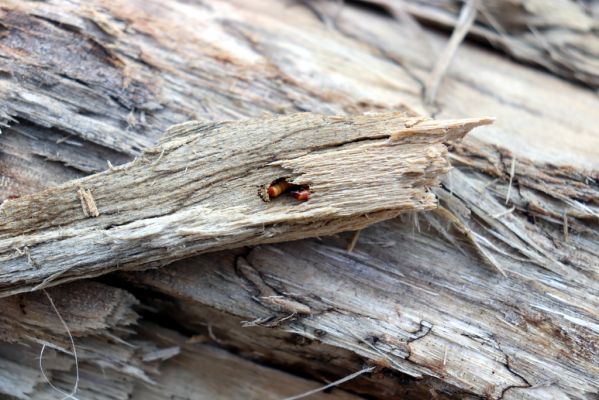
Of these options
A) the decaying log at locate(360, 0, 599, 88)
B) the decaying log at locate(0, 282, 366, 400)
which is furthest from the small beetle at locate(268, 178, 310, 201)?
the decaying log at locate(360, 0, 599, 88)

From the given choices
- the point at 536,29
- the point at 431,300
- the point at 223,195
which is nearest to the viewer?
the point at 223,195

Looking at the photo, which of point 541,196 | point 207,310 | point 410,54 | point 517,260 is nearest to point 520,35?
point 410,54

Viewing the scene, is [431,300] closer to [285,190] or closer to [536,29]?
[285,190]

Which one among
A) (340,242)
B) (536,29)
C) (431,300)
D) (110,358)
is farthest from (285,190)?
(536,29)

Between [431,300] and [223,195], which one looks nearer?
[223,195]

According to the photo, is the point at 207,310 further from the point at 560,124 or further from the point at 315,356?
the point at 560,124

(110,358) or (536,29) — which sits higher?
(536,29)
